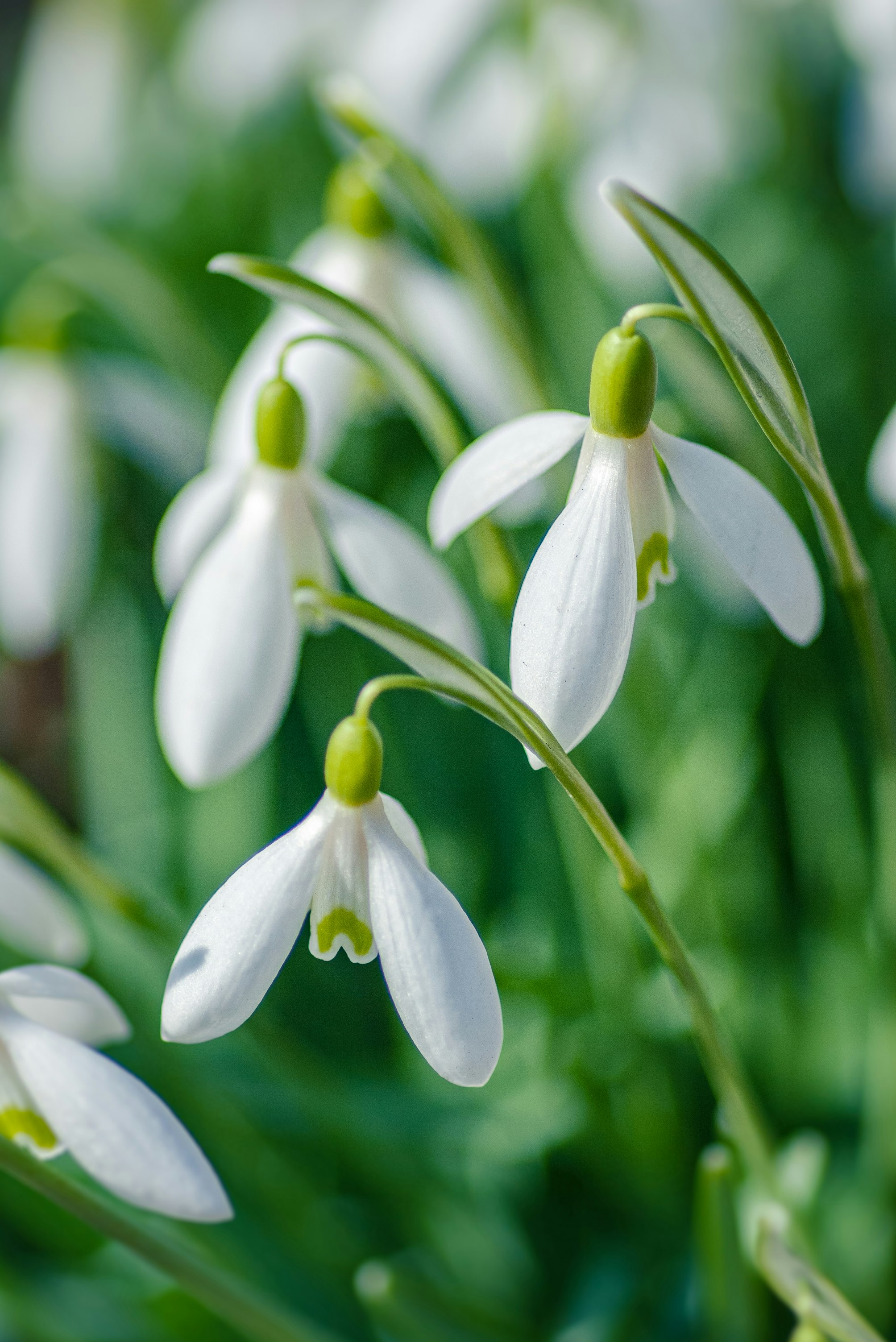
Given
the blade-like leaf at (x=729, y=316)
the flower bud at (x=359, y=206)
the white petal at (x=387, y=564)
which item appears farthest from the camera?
the flower bud at (x=359, y=206)

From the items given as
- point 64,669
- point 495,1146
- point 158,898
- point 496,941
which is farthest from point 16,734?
point 495,1146

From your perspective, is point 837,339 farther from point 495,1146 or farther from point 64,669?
point 64,669

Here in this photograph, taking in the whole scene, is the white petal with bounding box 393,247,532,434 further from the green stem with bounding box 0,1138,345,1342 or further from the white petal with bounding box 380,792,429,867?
the green stem with bounding box 0,1138,345,1342

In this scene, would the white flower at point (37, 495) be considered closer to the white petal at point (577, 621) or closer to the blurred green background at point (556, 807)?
the blurred green background at point (556, 807)

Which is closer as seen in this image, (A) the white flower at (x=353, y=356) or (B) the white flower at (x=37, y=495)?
(A) the white flower at (x=353, y=356)

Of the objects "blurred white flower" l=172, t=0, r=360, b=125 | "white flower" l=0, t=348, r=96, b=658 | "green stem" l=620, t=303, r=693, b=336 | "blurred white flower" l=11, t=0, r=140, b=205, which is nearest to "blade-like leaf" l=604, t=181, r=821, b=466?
"green stem" l=620, t=303, r=693, b=336

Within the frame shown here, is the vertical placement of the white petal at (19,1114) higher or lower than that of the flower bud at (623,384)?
lower

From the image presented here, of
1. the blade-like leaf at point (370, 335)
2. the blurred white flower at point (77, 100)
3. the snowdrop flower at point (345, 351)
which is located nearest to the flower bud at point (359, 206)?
the snowdrop flower at point (345, 351)
